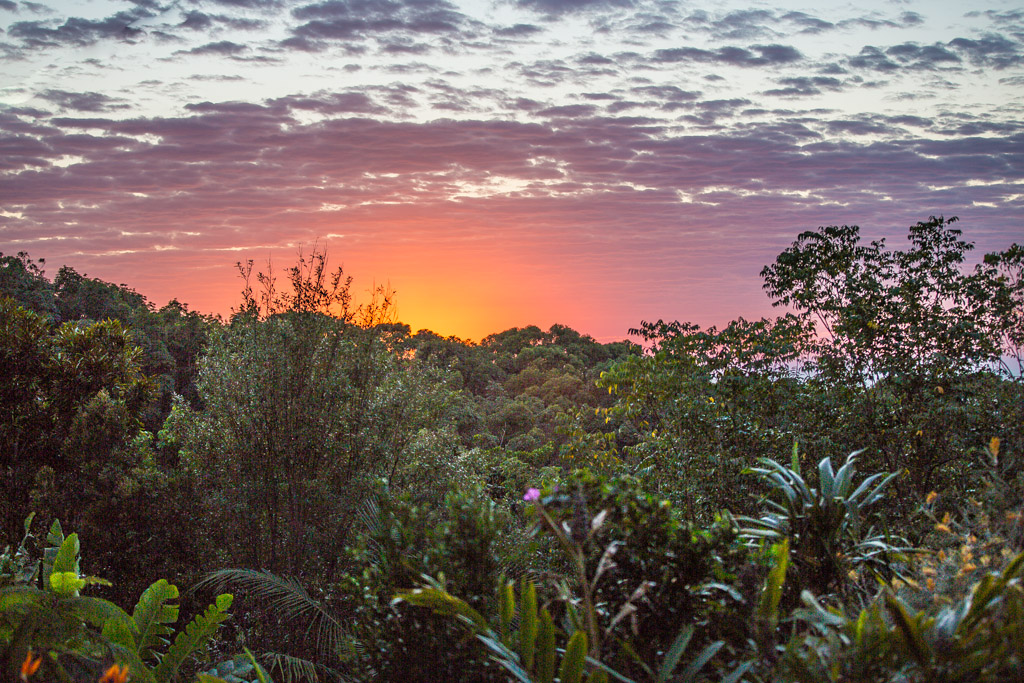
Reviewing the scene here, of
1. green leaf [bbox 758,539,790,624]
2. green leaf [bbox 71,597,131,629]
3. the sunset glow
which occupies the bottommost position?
green leaf [bbox 71,597,131,629]

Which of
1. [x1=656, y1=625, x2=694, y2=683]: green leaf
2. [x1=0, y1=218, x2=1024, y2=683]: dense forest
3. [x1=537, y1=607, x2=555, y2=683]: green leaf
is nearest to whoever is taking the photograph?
[x1=656, y1=625, x2=694, y2=683]: green leaf

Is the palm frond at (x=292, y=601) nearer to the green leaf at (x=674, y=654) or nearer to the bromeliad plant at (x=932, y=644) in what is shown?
the green leaf at (x=674, y=654)

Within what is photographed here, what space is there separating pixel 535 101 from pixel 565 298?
886 cm

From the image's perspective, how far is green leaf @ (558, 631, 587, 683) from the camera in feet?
11.7

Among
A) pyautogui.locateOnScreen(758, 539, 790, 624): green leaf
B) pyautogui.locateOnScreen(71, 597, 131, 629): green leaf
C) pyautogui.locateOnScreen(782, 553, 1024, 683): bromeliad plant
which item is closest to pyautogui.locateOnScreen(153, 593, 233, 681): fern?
pyautogui.locateOnScreen(71, 597, 131, 629): green leaf

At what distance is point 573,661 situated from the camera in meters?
3.62

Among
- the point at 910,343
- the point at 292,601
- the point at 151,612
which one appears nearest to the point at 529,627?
the point at 151,612

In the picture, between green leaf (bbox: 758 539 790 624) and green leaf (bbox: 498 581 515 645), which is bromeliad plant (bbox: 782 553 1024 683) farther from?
green leaf (bbox: 498 581 515 645)

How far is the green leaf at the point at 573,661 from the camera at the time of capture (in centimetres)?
357

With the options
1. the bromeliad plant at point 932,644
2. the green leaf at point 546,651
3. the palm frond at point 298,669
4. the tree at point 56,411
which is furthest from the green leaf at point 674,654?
the tree at point 56,411

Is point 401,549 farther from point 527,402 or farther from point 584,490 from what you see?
point 527,402

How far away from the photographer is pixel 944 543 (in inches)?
182

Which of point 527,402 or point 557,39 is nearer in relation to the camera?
point 557,39

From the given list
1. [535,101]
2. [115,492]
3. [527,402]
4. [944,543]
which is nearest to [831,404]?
[944,543]
